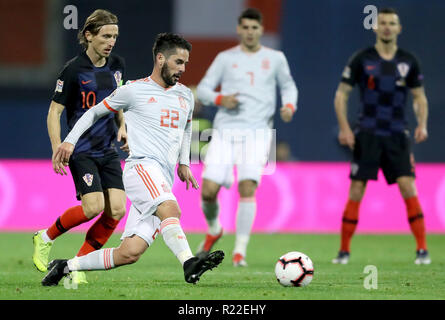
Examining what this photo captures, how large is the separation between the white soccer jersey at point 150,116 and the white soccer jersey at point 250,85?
7.88 ft

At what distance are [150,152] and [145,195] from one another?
33cm

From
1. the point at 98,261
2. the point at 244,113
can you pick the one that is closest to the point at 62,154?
the point at 98,261

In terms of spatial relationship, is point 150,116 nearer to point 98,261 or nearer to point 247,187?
point 98,261

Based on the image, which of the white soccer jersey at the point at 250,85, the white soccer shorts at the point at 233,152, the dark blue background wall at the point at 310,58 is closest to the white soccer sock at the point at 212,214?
the white soccer shorts at the point at 233,152

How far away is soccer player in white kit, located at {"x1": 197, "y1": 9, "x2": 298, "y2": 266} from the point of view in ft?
27.4

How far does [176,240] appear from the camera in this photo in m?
5.64

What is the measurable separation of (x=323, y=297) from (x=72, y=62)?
8.51 feet

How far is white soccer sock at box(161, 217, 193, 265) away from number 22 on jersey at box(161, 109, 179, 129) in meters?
0.69

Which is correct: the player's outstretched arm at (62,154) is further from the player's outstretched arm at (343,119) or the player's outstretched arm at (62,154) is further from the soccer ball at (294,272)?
the player's outstretched arm at (343,119)

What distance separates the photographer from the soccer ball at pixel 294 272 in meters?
6.00

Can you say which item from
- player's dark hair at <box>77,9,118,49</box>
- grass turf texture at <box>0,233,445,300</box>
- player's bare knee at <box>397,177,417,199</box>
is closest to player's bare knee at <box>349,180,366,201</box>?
player's bare knee at <box>397,177,417,199</box>

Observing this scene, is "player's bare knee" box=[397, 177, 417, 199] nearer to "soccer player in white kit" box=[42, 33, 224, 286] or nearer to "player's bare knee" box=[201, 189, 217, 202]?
"player's bare knee" box=[201, 189, 217, 202]

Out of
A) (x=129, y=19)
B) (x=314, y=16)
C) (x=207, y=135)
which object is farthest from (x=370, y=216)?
(x=129, y=19)

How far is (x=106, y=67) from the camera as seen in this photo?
6.80m
